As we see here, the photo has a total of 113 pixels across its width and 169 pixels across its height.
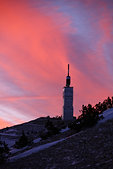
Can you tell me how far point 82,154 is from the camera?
14789 millimetres

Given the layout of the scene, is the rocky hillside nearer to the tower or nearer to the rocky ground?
the rocky ground

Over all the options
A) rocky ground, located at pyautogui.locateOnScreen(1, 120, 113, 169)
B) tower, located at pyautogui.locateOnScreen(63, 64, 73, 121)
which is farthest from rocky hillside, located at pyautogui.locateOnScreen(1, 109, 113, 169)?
tower, located at pyautogui.locateOnScreen(63, 64, 73, 121)

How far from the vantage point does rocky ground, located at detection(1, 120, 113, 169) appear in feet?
42.6

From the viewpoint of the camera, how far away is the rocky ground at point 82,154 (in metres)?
13.0

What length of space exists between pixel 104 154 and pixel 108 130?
5.52 m

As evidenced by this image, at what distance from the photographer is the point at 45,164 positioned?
15.0m

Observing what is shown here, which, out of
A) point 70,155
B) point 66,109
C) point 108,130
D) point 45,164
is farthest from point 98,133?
point 66,109

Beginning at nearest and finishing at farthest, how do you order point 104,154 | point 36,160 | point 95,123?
point 104,154 → point 36,160 → point 95,123

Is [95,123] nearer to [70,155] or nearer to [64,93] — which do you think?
[70,155]

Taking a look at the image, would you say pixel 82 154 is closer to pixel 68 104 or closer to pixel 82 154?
pixel 82 154

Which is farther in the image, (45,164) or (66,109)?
(66,109)

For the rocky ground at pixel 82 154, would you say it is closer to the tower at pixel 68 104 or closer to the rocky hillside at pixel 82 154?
the rocky hillside at pixel 82 154

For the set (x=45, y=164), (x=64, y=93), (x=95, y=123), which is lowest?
(x=45, y=164)

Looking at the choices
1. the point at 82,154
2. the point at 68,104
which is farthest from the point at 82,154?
the point at 68,104
